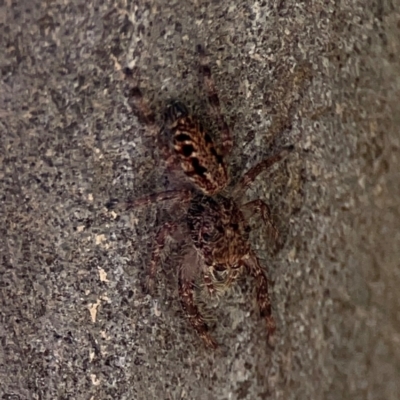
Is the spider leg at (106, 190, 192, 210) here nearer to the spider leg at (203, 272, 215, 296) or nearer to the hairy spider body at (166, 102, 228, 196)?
the hairy spider body at (166, 102, 228, 196)

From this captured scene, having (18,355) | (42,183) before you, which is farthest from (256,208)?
(18,355)

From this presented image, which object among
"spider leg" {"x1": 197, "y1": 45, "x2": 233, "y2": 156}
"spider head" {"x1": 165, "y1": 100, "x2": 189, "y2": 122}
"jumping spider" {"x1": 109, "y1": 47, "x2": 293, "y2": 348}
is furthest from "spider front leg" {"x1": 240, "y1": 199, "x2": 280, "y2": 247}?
"spider head" {"x1": 165, "y1": 100, "x2": 189, "y2": 122}

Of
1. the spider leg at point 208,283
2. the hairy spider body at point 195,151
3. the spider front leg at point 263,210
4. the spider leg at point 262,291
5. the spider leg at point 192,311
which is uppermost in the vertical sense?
the hairy spider body at point 195,151

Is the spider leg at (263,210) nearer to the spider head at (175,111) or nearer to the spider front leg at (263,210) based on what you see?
the spider front leg at (263,210)

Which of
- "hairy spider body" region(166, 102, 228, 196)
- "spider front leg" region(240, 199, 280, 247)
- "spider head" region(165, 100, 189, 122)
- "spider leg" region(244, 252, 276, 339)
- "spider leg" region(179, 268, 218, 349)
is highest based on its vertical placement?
"spider head" region(165, 100, 189, 122)

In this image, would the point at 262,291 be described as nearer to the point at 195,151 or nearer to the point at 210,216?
the point at 210,216

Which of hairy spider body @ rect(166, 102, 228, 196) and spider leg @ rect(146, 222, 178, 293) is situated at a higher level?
hairy spider body @ rect(166, 102, 228, 196)

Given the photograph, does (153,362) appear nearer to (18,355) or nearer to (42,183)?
(18,355)

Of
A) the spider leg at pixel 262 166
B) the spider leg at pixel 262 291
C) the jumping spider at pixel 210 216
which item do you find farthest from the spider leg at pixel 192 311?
the spider leg at pixel 262 166
